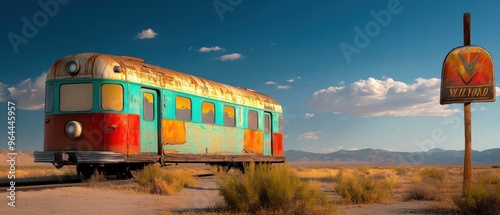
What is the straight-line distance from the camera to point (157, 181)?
12273 mm

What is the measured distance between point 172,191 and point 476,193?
22.3ft

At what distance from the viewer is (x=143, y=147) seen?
13031mm

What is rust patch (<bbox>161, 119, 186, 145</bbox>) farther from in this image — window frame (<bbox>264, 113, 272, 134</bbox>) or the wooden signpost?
the wooden signpost

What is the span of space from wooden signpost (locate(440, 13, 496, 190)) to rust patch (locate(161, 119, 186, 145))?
7056 mm

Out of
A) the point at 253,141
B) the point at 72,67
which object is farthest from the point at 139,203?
the point at 253,141

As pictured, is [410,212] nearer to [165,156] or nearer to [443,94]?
[443,94]

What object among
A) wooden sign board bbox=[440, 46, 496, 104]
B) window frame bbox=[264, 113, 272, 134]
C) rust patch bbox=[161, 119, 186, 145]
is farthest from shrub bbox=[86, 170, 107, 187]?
wooden sign board bbox=[440, 46, 496, 104]

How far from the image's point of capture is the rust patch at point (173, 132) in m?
13.6

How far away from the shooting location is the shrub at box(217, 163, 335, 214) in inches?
334

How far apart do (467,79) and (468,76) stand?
0.09 m

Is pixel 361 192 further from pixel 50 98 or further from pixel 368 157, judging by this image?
pixel 368 157

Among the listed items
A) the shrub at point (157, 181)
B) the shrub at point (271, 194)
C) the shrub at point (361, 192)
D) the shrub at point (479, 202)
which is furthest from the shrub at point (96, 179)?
the shrub at point (479, 202)

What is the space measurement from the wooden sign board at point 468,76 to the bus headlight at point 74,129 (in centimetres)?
908

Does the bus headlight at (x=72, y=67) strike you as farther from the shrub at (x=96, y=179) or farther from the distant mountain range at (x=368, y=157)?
the distant mountain range at (x=368, y=157)
